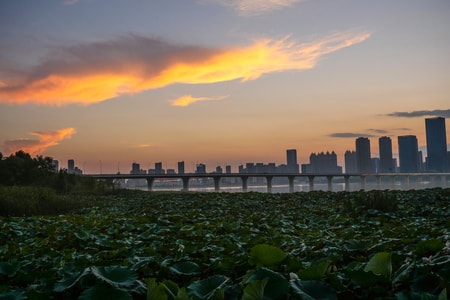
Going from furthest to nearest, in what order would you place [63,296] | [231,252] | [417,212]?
[417,212] < [231,252] < [63,296]

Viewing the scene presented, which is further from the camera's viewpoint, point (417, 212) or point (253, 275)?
point (417, 212)

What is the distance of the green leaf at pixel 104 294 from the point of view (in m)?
1.95

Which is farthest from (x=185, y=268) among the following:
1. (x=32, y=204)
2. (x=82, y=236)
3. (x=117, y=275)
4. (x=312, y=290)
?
(x=32, y=204)

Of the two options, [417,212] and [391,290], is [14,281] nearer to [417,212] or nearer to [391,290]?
[391,290]

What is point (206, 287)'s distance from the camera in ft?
7.06

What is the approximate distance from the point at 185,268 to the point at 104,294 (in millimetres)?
1190

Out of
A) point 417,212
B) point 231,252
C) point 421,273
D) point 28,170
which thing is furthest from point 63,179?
point 421,273

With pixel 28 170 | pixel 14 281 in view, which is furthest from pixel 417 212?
pixel 28 170

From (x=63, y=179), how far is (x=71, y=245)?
34011mm

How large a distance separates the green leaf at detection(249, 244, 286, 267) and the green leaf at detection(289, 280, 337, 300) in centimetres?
77

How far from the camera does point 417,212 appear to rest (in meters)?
10.8

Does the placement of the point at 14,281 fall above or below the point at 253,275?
below

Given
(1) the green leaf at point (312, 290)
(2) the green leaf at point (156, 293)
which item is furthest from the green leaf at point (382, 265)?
(2) the green leaf at point (156, 293)

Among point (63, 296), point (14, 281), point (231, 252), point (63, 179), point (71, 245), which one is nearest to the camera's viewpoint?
point (63, 296)
